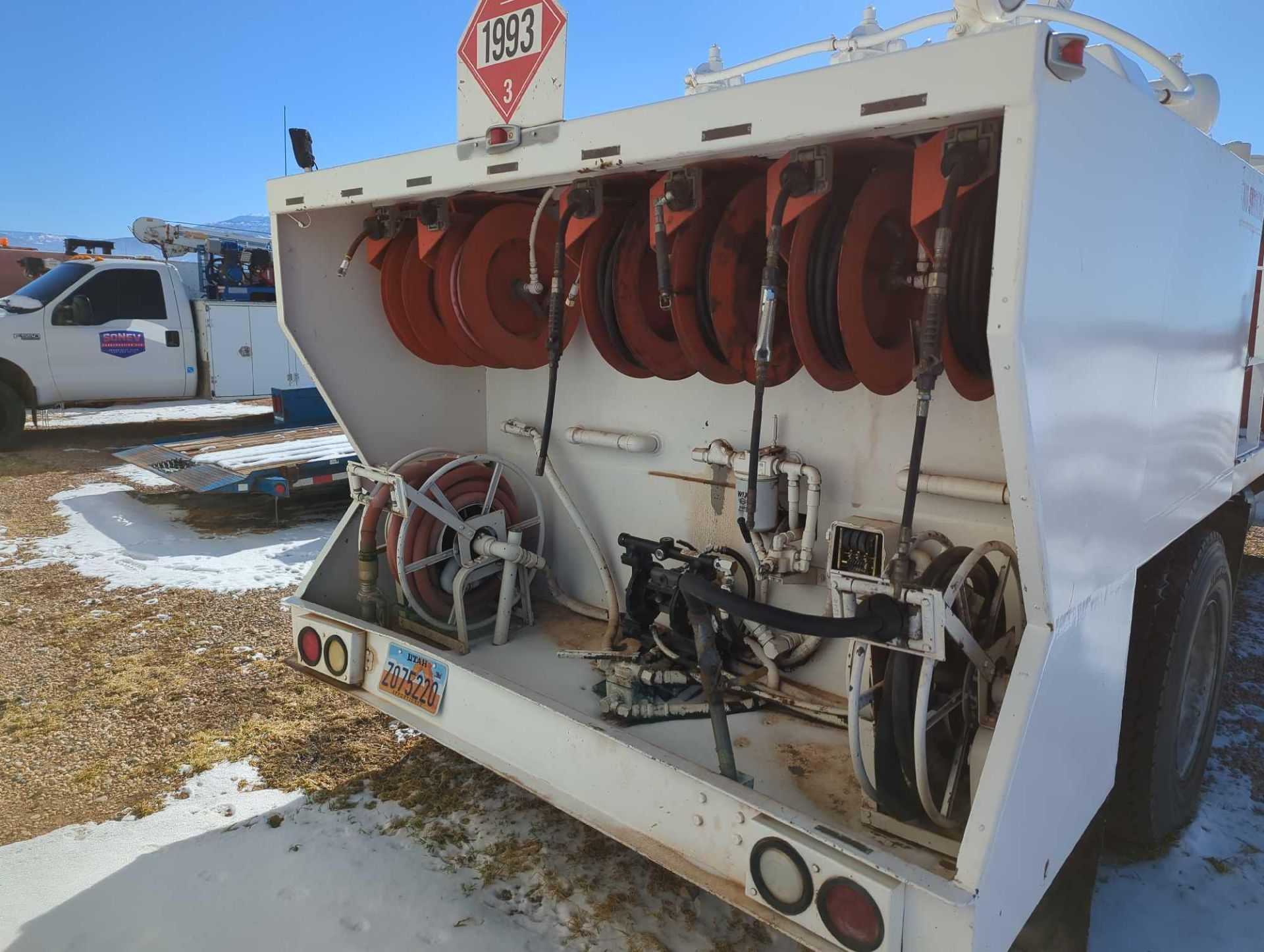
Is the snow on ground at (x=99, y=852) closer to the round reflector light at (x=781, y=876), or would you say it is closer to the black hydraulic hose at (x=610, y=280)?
the round reflector light at (x=781, y=876)

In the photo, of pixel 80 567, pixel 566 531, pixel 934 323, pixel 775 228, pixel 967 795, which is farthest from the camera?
pixel 80 567

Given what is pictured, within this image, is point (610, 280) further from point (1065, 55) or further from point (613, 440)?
point (1065, 55)

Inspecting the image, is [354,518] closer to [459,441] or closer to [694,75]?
[459,441]

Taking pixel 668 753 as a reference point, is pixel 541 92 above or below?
above

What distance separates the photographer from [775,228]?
195 centimetres

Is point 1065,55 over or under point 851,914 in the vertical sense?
over

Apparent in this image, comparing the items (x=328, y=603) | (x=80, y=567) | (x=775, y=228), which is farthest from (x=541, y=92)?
(x=80, y=567)

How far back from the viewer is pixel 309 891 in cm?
248

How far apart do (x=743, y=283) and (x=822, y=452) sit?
642 millimetres

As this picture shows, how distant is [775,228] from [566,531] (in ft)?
6.23

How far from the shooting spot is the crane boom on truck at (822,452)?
1644 millimetres

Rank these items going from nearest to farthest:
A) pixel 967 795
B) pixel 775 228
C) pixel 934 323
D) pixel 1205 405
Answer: pixel 934 323
pixel 775 228
pixel 967 795
pixel 1205 405

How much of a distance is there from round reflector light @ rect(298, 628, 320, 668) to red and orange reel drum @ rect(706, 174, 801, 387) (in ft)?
5.50

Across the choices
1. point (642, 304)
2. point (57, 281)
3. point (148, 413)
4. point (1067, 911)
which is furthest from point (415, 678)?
point (148, 413)
